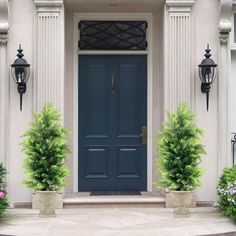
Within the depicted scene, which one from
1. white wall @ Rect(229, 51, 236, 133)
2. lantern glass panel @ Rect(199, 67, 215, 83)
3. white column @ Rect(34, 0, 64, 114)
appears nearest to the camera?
lantern glass panel @ Rect(199, 67, 215, 83)

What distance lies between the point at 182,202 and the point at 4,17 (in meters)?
4.22

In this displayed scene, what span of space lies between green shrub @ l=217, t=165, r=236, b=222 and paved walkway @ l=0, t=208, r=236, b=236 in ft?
0.49

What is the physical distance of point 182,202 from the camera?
812 cm

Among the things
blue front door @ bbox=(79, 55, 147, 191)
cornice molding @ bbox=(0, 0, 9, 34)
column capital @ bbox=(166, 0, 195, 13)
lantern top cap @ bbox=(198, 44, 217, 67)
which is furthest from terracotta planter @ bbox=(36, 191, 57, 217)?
column capital @ bbox=(166, 0, 195, 13)

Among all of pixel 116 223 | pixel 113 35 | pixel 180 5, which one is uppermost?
pixel 180 5

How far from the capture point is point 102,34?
9758 millimetres

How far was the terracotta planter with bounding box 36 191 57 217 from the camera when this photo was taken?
26.5 ft

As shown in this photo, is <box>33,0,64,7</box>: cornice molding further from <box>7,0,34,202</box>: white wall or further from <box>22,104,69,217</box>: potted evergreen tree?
<box>22,104,69,217</box>: potted evergreen tree

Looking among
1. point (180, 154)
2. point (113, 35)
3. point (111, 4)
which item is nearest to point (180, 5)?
point (111, 4)

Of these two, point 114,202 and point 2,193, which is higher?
point 2,193

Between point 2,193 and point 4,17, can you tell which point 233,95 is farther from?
point 2,193

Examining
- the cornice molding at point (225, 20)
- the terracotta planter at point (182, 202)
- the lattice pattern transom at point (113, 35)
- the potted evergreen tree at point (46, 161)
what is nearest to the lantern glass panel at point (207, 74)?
the cornice molding at point (225, 20)

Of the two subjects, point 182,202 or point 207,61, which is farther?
point 207,61

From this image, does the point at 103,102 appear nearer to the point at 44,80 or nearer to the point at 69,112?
the point at 69,112
